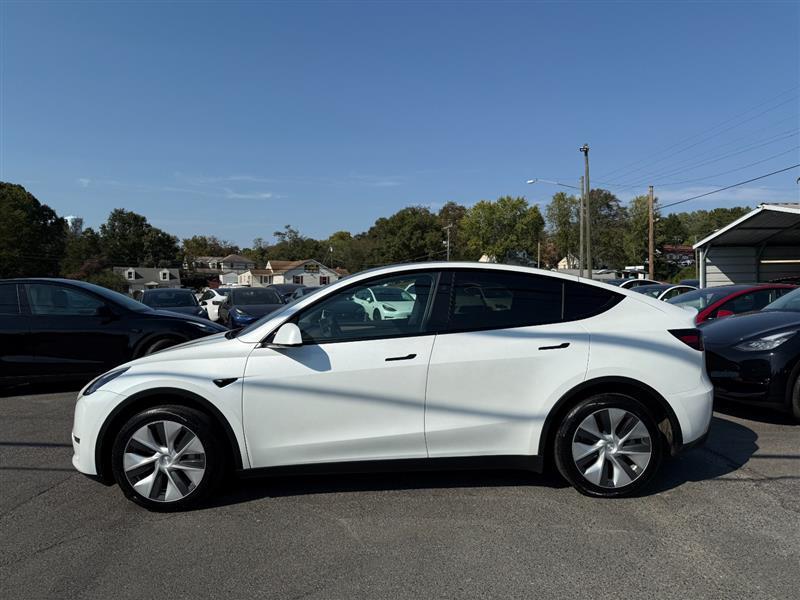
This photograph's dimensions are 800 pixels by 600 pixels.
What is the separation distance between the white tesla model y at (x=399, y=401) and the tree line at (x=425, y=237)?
62.3m

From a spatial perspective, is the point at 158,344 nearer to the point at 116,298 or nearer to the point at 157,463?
the point at 116,298

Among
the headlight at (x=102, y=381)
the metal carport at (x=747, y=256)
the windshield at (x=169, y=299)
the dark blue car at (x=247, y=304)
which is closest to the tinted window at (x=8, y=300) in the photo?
the headlight at (x=102, y=381)

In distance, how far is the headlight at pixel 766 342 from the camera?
546cm

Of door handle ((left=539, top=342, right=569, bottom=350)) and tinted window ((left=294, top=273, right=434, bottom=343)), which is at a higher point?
tinted window ((left=294, top=273, right=434, bottom=343))

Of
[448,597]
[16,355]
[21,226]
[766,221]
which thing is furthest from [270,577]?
[21,226]

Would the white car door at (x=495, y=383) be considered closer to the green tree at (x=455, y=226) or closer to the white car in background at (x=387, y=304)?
the white car in background at (x=387, y=304)

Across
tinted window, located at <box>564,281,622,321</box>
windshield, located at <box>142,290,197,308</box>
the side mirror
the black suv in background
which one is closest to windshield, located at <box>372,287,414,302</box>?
the side mirror

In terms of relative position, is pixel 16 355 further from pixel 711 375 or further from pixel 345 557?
pixel 711 375

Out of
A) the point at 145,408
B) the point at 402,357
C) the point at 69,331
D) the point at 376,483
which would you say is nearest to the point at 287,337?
the point at 402,357

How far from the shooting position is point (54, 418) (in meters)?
6.37

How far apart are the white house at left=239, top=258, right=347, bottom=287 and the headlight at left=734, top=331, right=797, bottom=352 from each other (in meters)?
90.2

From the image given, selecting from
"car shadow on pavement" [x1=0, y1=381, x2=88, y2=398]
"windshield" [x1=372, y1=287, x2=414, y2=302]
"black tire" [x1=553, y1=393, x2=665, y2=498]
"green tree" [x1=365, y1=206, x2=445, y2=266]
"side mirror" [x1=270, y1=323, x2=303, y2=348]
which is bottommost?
"car shadow on pavement" [x1=0, y1=381, x2=88, y2=398]

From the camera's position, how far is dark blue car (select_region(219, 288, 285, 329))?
42.6 ft

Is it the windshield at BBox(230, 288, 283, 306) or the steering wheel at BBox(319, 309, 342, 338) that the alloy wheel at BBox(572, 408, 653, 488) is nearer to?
the steering wheel at BBox(319, 309, 342, 338)
